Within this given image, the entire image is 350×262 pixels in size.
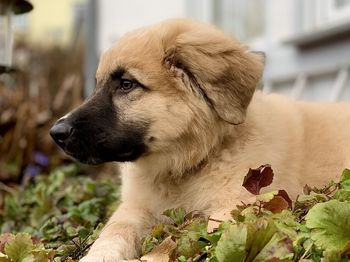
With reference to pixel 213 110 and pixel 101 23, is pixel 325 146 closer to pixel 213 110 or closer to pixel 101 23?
pixel 213 110

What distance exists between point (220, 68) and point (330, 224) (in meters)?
1.13

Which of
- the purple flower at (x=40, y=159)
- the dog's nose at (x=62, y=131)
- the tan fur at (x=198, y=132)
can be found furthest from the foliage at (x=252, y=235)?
the purple flower at (x=40, y=159)

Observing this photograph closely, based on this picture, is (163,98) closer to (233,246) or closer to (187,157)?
(187,157)

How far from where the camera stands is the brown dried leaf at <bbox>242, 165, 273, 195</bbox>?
2.68 metres

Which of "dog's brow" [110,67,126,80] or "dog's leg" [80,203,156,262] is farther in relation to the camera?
"dog's brow" [110,67,126,80]

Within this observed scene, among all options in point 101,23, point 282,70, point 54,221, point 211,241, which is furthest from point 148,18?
point 211,241

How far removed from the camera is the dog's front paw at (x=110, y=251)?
2.83m

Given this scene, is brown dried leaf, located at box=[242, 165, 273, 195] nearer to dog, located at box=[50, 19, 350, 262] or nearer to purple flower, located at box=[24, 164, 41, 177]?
dog, located at box=[50, 19, 350, 262]

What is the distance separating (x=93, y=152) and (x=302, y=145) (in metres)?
1.02

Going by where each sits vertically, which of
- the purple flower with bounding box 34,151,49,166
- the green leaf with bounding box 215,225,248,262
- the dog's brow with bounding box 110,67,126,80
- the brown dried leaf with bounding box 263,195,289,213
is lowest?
the purple flower with bounding box 34,151,49,166

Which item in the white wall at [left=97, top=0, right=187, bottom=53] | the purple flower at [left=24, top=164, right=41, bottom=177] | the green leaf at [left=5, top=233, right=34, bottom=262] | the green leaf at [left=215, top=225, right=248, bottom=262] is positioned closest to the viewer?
the green leaf at [left=215, top=225, right=248, bottom=262]

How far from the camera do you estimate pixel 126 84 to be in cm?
332

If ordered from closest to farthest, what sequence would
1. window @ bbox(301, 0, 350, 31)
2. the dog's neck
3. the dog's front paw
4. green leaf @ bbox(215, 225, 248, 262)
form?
green leaf @ bbox(215, 225, 248, 262), the dog's front paw, the dog's neck, window @ bbox(301, 0, 350, 31)

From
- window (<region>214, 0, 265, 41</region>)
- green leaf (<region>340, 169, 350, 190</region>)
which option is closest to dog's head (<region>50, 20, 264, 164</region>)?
green leaf (<region>340, 169, 350, 190</region>)
